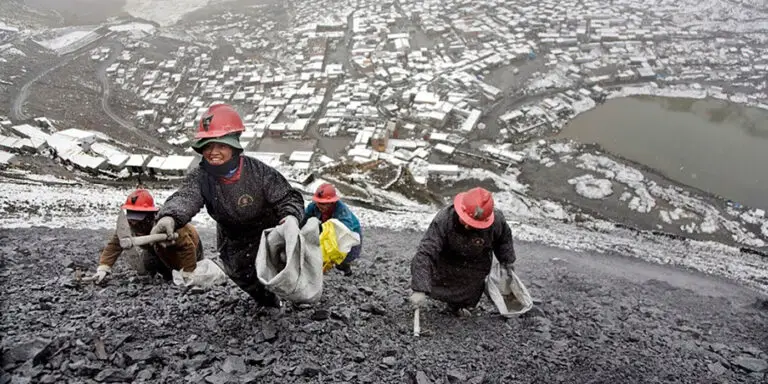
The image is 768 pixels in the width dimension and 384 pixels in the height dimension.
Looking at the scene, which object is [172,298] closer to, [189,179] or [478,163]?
[189,179]

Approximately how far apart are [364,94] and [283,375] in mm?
20290

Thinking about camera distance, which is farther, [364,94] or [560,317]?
[364,94]

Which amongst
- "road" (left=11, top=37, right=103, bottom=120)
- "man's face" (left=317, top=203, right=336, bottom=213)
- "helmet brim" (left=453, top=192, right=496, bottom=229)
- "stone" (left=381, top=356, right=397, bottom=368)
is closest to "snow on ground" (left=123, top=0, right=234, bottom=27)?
"road" (left=11, top=37, right=103, bottom=120)

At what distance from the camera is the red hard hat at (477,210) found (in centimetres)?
344

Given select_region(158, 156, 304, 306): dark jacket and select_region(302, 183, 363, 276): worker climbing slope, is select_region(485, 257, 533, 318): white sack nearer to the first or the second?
select_region(302, 183, 363, 276): worker climbing slope

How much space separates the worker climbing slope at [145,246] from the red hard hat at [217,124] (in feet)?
4.92

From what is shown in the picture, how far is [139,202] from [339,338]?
7.84 ft

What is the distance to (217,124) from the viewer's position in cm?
277

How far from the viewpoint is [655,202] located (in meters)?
14.6

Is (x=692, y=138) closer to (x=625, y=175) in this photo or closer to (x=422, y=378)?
(x=625, y=175)

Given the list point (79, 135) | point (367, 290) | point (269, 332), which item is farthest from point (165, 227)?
point (79, 135)

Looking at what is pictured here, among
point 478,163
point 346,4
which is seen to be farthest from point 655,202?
point 346,4

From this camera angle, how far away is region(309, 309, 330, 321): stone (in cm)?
397

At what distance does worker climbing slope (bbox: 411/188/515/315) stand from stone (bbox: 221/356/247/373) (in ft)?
4.97
